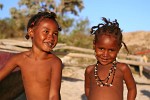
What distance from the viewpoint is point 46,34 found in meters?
2.34

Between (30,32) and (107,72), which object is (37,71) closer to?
(30,32)

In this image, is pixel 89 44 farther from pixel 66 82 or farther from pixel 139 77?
pixel 66 82

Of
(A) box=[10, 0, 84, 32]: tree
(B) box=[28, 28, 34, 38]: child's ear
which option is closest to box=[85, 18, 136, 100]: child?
(B) box=[28, 28, 34, 38]: child's ear

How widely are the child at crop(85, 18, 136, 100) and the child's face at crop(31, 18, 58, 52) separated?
44cm

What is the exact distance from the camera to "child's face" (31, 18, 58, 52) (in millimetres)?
2326

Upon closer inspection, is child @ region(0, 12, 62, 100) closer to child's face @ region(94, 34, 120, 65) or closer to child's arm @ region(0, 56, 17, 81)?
child's arm @ region(0, 56, 17, 81)

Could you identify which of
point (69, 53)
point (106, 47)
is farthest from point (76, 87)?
point (106, 47)

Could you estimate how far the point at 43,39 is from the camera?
7.69ft

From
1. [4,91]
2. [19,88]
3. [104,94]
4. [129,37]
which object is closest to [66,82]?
[19,88]

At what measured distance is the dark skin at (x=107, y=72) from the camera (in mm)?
2488

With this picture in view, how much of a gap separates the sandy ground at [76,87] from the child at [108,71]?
3323 millimetres

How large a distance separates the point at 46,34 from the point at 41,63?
0.26 m

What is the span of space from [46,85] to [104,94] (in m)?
0.58

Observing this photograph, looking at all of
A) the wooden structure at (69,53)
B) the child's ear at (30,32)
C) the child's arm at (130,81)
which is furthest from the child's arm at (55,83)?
the wooden structure at (69,53)
